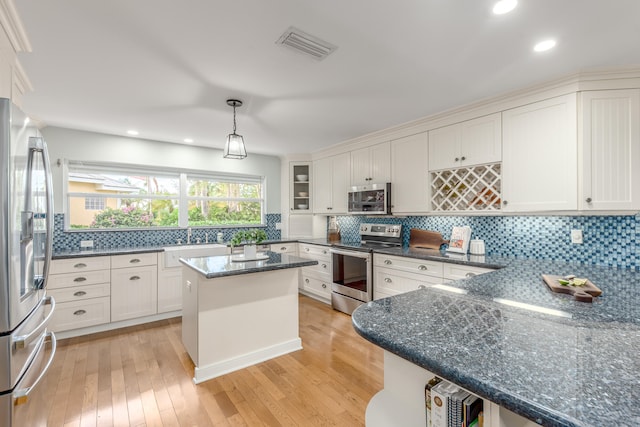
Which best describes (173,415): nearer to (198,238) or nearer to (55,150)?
(198,238)

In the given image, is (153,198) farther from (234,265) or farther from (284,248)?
(234,265)

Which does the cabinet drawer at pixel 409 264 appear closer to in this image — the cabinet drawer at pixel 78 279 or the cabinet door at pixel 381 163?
the cabinet door at pixel 381 163

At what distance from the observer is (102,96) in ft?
8.63

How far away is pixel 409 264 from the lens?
3088 mm

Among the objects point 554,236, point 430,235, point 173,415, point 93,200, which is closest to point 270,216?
point 93,200

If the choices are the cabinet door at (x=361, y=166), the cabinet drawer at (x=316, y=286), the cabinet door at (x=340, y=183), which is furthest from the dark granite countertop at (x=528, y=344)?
the cabinet door at (x=340, y=183)

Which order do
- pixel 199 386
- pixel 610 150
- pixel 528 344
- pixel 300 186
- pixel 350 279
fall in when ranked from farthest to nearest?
pixel 300 186 < pixel 350 279 < pixel 199 386 < pixel 610 150 < pixel 528 344

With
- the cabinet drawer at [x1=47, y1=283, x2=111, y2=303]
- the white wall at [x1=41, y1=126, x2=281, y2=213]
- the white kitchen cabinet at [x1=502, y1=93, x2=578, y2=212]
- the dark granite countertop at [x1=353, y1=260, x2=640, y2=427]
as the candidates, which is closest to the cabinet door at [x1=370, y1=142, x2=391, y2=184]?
the white kitchen cabinet at [x1=502, y1=93, x2=578, y2=212]

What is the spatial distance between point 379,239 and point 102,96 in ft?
11.2

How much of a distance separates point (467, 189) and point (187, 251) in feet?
11.4

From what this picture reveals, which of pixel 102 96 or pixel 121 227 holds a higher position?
pixel 102 96

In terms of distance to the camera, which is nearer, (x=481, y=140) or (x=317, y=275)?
(x=481, y=140)

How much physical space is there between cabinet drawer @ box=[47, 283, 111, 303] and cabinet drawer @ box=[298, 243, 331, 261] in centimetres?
259

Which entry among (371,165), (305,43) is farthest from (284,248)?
(305,43)
